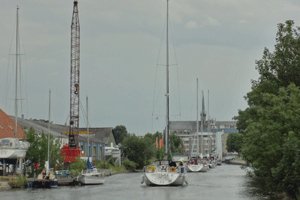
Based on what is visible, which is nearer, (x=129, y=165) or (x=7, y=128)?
(x=7, y=128)

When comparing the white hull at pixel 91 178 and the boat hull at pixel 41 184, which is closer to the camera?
the boat hull at pixel 41 184

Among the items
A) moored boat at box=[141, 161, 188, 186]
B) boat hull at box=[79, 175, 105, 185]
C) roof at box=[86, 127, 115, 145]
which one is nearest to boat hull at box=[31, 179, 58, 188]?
boat hull at box=[79, 175, 105, 185]

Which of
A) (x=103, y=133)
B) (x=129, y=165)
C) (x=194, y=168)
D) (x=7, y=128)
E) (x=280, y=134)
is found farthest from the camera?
(x=103, y=133)

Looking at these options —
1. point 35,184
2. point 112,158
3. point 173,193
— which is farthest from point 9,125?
point 173,193

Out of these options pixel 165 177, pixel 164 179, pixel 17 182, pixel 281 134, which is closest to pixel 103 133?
pixel 17 182

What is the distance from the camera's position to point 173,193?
4603 cm

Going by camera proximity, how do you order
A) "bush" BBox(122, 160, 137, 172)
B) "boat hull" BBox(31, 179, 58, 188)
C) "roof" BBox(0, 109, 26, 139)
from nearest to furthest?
"boat hull" BBox(31, 179, 58, 188) < "roof" BBox(0, 109, 26, 139) < "bush" BBox(122, 160, 137, 172)

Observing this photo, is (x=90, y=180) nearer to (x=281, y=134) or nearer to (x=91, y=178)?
(x=91, y=178)

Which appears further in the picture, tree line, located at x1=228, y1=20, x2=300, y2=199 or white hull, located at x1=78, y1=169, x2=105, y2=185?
white hull, located at x1=78, y1=169, x2=105, y2=185

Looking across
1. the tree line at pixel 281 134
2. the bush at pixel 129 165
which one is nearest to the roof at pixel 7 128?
the bush at pixel 129 165

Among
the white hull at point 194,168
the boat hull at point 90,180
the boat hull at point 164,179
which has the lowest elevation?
the white hull at point 194,168

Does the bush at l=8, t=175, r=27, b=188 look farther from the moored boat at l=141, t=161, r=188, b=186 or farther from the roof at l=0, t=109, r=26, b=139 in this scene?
the roof at l=0, t=109, r=26, b=139

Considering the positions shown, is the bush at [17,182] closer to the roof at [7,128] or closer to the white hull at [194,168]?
the roof at [7,128]

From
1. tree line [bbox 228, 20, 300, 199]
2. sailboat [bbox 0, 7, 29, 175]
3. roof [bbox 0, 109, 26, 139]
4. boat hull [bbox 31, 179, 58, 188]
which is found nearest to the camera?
tree line [bbox 228, 20, 300, 199]
